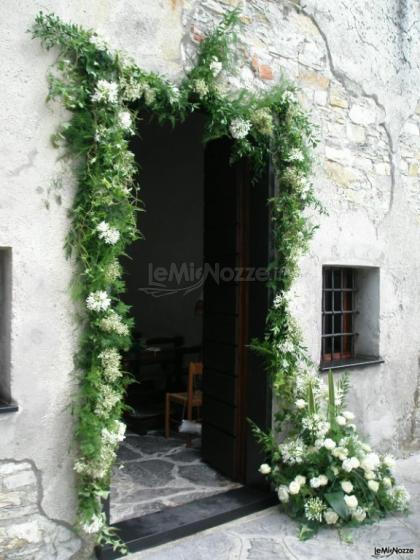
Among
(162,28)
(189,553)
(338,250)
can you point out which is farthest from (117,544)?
(162,28)

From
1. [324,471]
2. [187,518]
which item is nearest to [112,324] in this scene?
[187,518]

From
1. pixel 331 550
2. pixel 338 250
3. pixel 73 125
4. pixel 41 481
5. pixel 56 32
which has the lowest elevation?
pixel 331 550

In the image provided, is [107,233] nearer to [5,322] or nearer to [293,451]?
[5,322]

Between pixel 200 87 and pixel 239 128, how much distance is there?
1.30 ft

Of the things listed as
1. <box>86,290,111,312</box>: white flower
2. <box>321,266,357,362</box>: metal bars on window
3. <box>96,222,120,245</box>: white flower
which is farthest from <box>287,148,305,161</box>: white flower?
<box>86,290,111,312</box>: white flower

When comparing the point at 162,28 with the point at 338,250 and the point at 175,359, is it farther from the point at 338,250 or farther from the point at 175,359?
the point at 175,359

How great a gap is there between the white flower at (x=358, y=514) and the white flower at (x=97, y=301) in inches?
84.3

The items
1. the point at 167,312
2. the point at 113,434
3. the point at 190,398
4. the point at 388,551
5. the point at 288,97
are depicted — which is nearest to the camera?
the point at 113,434

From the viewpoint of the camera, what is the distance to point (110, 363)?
2891 mm

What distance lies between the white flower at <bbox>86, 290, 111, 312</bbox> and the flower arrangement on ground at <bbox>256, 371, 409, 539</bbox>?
63.9 inches

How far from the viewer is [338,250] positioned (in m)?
4.37

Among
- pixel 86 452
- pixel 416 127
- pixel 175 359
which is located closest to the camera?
pixel 86 452

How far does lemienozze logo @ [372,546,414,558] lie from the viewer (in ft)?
10.3

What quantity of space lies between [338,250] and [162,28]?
2.20 m
